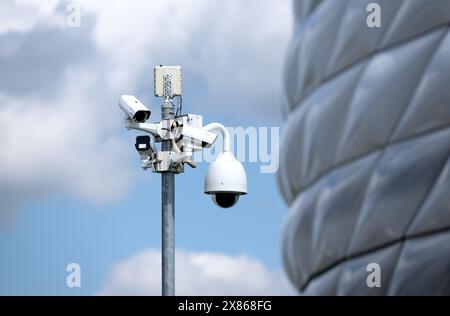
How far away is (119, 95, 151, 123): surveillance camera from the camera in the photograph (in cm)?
1747

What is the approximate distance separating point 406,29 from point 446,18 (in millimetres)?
563

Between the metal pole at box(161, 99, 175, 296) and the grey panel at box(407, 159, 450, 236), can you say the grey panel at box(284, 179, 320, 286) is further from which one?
the grey panel at box(407, 159, 450, 236)

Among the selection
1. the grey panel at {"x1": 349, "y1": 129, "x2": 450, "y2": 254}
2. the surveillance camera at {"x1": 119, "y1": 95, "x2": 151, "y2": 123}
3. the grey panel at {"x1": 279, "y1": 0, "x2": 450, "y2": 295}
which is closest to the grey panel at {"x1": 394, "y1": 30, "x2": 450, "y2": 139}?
the grey panel at {"x1": 279, "y1": 0, "x2": 450, "y2": 295}

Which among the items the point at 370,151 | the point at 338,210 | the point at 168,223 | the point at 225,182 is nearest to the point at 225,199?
the point at 225,182

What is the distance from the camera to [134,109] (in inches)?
688

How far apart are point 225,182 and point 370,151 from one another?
2.02 m

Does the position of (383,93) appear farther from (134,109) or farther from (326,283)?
(134,109)

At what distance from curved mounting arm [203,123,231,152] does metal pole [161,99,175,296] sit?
1.67 ft

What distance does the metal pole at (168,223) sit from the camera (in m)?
16.4

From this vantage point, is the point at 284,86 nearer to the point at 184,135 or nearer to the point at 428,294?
the point at 184,135

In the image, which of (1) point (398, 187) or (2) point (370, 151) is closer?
(1) point (398, 187)
